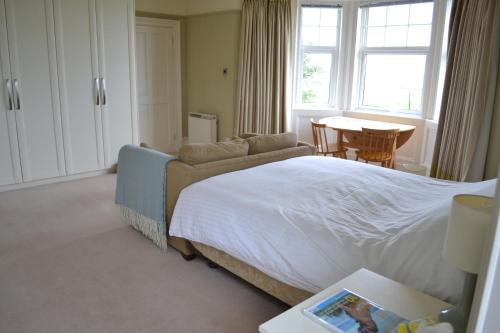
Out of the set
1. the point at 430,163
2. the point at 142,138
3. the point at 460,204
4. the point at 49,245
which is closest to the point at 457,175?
the point at 430,163

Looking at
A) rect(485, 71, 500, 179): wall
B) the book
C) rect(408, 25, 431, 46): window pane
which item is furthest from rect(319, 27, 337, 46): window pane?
the book

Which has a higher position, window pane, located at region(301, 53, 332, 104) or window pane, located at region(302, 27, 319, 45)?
window pane, located at region(302, 27, 319, 45)

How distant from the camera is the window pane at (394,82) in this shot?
5293 millimetres

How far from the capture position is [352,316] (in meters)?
1.35

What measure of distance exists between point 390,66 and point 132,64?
11.1ft

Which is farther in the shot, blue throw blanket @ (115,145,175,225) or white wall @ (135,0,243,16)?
white wall @ (135,0,243,16)

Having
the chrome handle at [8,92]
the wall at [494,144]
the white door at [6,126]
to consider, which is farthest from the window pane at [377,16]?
the chrome handle at [8,92]

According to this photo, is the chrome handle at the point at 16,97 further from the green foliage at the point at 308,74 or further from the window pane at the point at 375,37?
the window pane at the point at 375,37

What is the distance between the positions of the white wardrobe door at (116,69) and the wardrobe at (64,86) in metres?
0.01

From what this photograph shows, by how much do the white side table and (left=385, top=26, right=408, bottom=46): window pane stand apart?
4.49m

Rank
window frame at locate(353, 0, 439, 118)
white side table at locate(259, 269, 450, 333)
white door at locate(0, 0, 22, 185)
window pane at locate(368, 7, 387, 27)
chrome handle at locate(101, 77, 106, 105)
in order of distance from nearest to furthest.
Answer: white side table at locate(259, 269, 450, 333), white door at locate(0, 0, 22, 185), chrome handle at locate(101, 77, 106, 105), window frame at locate(353, 0, 439, 118), window pane at locate(368, 7, 387, 27)

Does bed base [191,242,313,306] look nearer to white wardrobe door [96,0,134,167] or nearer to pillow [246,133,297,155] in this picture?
pillow [246,133,297,155]

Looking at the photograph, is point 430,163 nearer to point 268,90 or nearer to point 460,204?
point 268,90

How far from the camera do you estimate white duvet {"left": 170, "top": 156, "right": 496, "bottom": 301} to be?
6.03ft
